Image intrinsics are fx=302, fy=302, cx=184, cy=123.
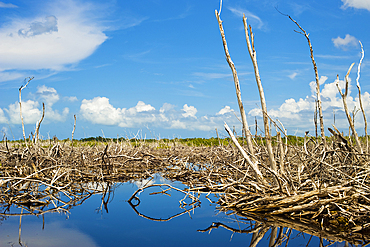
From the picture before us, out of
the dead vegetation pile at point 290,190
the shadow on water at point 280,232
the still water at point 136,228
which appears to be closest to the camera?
the shadow on water at point 280,232

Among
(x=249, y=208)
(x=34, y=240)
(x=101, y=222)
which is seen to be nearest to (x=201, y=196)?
(x=249, y=208)

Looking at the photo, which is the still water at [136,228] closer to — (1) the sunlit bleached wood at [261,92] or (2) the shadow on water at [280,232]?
(2) the shadow on water at [280,232]

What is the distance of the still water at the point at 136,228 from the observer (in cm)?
403

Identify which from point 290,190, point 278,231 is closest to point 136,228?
point 278,231

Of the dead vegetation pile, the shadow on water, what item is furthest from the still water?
the dead vegetation pile

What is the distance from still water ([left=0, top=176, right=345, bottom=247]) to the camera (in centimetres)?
403

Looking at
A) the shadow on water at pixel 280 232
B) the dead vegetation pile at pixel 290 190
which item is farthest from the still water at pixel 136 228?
the dead vegetation pile at pixel 290 190

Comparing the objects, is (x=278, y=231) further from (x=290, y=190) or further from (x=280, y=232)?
(x=290, y=190)

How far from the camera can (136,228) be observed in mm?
4633

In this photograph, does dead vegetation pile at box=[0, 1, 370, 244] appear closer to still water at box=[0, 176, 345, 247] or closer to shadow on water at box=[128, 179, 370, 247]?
shadow on water at box=[128, 179, 370, 247]

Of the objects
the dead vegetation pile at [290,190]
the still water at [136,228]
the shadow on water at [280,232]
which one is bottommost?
the still water at [136,228]

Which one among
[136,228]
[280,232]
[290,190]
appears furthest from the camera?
[290,190]

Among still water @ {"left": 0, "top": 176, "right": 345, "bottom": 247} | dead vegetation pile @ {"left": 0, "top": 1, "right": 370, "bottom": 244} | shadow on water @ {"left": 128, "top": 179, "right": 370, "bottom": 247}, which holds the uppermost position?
dead vegetation pile @ {"left": 0, "top": 1, "right": 370, "bottom": 244}

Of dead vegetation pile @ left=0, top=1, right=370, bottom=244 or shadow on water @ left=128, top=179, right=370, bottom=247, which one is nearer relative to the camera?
shadow on water @ left=128, top=179, right=370, bottom=247
